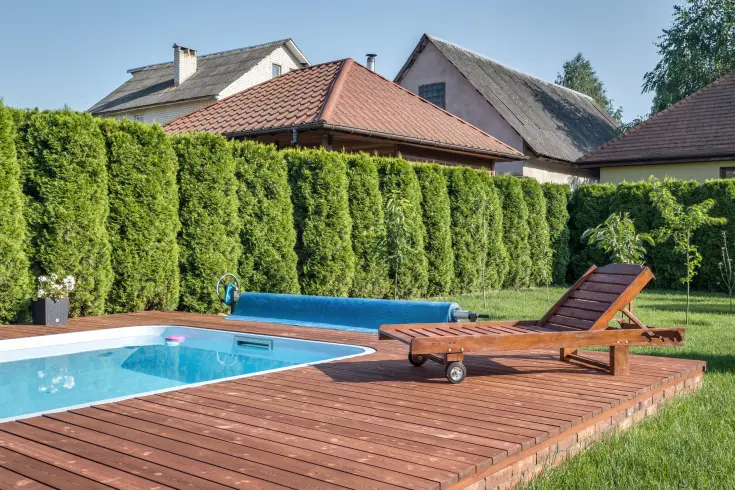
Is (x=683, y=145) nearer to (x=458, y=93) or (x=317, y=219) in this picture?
(x=458, y=93)

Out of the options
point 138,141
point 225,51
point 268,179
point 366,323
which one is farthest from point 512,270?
point 225,51

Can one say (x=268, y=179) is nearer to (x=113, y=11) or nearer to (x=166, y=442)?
(x=166, y=442)

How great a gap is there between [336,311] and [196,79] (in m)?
28.3

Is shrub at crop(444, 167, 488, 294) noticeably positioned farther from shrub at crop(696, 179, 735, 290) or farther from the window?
the window

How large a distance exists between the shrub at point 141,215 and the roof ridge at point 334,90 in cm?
463

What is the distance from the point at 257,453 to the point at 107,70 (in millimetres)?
39481

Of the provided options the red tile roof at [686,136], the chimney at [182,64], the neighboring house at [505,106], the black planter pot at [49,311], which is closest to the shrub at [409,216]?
the black planter pot at [49,311]

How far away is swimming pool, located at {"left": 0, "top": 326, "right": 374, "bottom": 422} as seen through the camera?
700 centimetres

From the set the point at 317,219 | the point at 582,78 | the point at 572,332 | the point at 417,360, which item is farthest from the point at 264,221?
the point at 582,78

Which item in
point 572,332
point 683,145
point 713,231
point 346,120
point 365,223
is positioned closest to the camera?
point 572,332

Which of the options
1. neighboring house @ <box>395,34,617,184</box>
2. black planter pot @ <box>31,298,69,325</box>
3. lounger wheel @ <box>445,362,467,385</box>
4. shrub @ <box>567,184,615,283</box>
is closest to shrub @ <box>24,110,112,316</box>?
black planter pot @ <box>31,298,69,325</box>

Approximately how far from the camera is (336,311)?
9.39m

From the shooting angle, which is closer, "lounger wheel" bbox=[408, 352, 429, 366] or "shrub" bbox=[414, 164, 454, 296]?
"lounger wheel" bbox=[408, 352, 429, 366]

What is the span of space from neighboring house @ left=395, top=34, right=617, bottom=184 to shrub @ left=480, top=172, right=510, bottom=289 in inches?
300
